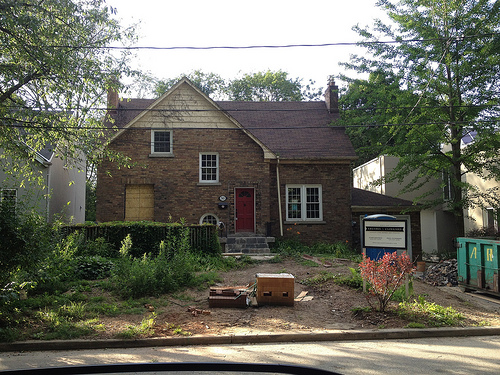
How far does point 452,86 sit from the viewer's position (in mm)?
18328

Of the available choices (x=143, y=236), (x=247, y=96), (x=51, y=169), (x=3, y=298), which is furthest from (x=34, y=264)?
(x=247, y=96)

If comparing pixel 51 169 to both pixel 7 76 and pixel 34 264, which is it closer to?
pixel 7 76

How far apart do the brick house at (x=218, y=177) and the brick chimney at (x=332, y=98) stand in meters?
3.89

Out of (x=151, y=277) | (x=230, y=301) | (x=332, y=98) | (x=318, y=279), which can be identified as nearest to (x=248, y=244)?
(x=318, y=279)

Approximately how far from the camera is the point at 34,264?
7.60 m

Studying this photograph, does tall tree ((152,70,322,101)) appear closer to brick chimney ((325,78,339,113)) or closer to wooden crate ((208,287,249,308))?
brick chimney ((325,78,339,113))

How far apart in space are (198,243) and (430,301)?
28.5 feet

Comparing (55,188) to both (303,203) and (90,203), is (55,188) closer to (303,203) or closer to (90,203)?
(303,203)

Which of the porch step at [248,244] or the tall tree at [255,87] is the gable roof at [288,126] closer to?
the porch step at [248,244]

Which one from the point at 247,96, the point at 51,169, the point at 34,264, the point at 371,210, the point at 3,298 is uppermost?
the point at 247,96

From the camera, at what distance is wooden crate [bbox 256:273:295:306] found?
30.0 feet

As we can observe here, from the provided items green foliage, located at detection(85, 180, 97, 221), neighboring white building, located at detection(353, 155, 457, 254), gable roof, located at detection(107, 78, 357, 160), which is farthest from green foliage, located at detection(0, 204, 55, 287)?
green foliage, located at detection(85, 180, 97, 221)

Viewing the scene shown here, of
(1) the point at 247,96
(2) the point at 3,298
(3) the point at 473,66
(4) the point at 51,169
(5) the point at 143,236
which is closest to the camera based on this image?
(2) the point at 3,298

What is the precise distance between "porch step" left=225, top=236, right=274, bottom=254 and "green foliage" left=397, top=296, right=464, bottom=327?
9.92 meters
